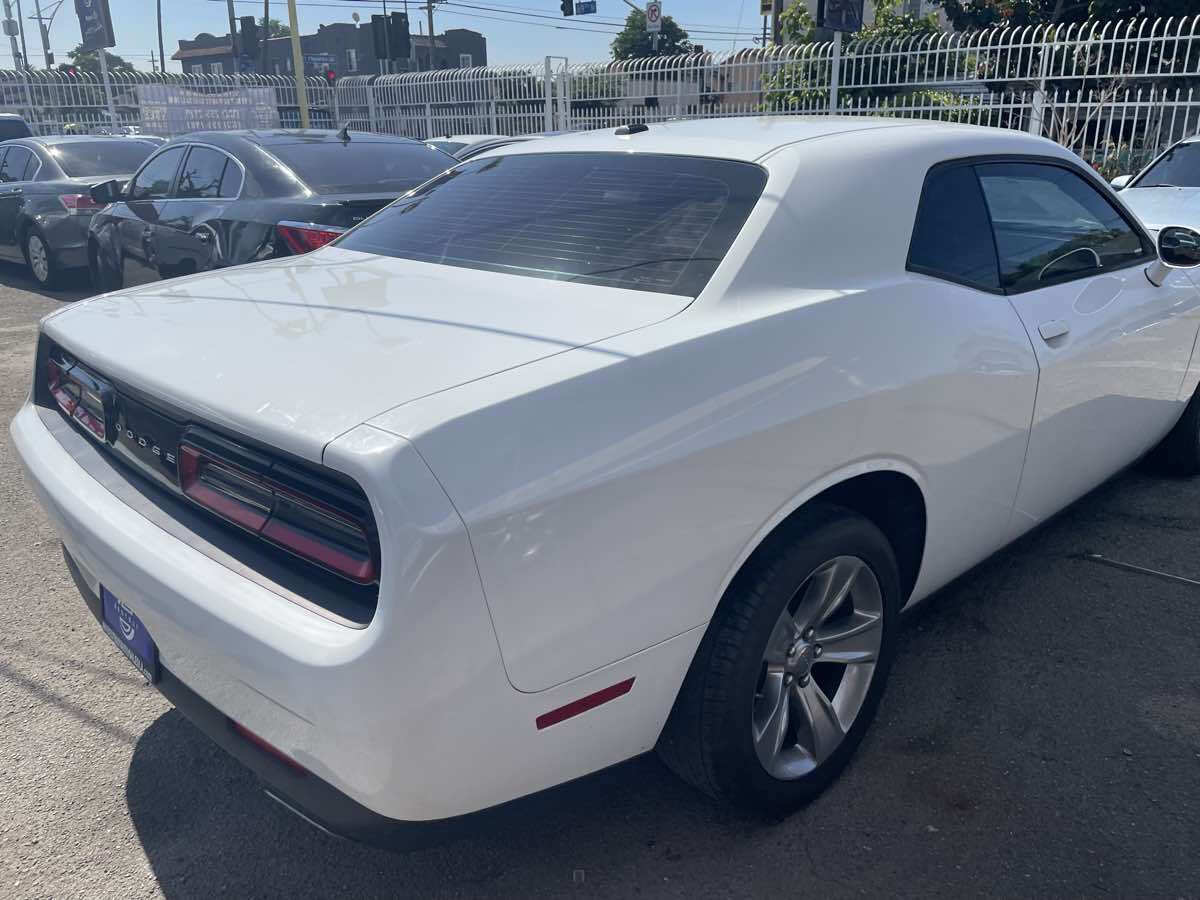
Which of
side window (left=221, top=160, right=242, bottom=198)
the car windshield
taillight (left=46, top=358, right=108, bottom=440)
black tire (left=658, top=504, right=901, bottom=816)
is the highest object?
side window (left=221, top=160, right=242, bottom=198)

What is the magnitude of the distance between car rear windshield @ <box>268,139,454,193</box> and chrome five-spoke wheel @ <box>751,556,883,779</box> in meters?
5.02

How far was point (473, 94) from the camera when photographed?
1894 centimetres

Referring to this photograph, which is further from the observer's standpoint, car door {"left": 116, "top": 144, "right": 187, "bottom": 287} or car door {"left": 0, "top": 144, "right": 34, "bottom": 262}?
car door {"left": 0, "top": 144, "right": 34, "bottom": 262}

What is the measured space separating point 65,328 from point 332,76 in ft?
70.9

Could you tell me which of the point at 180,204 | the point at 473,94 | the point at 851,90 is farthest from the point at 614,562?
the point at 473,94

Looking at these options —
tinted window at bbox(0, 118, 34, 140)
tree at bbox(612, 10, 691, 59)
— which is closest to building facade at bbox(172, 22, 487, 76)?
tree at bbox(612, 10, 691, 59)

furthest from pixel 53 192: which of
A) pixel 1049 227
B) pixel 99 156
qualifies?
pixel 1049 227

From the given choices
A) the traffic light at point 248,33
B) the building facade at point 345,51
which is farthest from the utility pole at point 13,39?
the building facade at point 345,51

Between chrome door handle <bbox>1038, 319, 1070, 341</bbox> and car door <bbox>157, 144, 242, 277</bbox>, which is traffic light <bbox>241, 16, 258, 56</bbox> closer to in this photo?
car door <bbox>157, 144, 242, 277</bbox>

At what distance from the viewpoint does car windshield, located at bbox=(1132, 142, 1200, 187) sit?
8.17 m

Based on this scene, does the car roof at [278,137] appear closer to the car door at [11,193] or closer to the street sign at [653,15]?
the car door at [11,193]

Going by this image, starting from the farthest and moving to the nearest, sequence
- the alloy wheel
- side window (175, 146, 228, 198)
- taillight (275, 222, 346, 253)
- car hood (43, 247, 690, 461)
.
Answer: the alloy wheel < side window (175, 146, 228, 198) < taillight (275, 222, 346, 253) < car hood (43, 247, 690, 461)

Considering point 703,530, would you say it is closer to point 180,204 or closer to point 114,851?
point 114,851

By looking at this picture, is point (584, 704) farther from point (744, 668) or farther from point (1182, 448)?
point (1182, 448)
